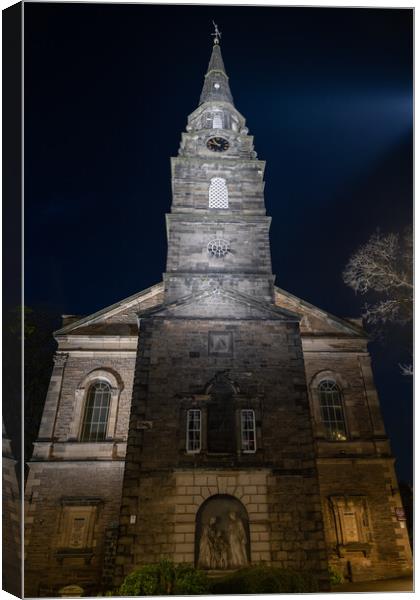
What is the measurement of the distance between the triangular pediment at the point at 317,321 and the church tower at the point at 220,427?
1578mm

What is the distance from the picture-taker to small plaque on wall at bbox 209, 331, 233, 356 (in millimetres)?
15570

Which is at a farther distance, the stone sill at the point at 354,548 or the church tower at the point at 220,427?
the stone sill at the point at 354,548

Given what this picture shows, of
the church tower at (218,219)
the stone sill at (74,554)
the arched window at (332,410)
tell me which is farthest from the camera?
the church tower at (218,219)

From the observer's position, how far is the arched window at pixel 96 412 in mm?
16859

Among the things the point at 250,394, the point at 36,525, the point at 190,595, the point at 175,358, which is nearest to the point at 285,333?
the point at 250,394

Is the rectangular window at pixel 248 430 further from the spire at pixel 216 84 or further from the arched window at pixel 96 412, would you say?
the spire at pixel 216 84

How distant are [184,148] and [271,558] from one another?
17.6 meters

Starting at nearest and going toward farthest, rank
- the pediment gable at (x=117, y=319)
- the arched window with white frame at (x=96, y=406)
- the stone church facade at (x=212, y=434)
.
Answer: the stone church facade at (x=212, y=434), the arched window with white frame at (x=96, y=406), the pediment gable at (x=117, y=319)

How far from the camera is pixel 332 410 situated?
1748 centimetres

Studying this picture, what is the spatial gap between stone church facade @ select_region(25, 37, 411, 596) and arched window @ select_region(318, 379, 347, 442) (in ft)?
0.12

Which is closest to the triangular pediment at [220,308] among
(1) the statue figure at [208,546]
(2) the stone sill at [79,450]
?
(2) the stone sill at [79,450]

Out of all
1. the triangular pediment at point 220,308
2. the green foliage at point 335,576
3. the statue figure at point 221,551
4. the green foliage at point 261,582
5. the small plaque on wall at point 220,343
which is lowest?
the green foliage at point 261,582

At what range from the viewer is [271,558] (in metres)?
12.4

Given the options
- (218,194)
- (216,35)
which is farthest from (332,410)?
(216,35)
